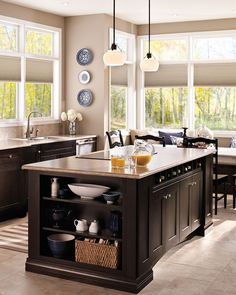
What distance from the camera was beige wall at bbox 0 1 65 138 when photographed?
7.32 m

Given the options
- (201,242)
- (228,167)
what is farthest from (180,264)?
(228,167)

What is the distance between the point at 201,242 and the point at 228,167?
2.57 meters

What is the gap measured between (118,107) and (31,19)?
2.38 metres

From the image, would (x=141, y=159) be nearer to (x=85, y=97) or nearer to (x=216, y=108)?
(x=85, y=97)

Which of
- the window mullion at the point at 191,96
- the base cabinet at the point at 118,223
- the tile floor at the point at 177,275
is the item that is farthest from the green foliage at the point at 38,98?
the base cabinet at the point at 118,223

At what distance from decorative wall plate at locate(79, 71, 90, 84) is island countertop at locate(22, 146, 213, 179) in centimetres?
328

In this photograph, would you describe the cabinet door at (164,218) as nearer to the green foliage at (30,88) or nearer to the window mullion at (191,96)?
the green foliage at (30,88)

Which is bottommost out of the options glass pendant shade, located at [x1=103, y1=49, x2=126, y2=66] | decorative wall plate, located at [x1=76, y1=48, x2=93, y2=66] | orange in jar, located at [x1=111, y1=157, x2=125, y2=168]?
orange in jar, located at [x1=111, y1=157, x2=125, y2=168]

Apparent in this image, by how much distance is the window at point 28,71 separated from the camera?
7480 millimetres

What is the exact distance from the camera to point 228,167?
7.78m

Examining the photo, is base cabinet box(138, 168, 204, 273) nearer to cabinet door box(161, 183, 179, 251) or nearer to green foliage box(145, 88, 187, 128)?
cabinet door box(161, 183, 179, 251)

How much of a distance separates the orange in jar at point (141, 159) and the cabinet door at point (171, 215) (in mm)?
316

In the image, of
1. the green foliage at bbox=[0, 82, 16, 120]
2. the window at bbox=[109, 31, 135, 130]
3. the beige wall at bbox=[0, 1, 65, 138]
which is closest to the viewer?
the beige wall at bbox=[0, 1, 65, 138]

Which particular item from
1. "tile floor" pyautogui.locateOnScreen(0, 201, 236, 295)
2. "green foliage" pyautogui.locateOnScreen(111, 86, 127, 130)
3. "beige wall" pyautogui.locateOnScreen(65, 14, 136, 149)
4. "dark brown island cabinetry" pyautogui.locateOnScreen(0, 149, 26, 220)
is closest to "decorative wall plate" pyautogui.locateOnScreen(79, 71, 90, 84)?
"beige wall" pyautogui.locateOnScreen(65, 14, 136, 149)
